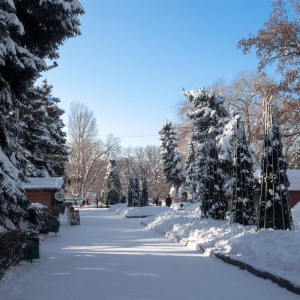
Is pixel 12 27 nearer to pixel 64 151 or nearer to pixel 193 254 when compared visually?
pixel 193 254

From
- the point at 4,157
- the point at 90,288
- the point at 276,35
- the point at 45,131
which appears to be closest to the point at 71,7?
the point at 4,157

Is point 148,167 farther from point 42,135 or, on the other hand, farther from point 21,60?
point 21,60

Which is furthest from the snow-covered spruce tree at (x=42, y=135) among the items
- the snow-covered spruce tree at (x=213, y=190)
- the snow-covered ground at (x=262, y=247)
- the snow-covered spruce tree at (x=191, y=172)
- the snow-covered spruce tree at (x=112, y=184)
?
the snow-covered spruce tree at (x=112, y=184)

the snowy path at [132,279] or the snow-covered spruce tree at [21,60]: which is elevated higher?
the snow-covered spruce tree at [21,60]

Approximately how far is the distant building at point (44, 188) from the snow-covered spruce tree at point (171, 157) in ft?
93.9

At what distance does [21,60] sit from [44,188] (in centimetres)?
2154

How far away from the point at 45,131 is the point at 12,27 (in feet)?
71.3

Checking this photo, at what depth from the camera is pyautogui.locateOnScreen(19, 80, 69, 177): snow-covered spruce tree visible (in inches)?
1120

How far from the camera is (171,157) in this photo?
5909cm

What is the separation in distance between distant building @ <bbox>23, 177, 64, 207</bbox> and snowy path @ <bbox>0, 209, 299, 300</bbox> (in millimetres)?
17835

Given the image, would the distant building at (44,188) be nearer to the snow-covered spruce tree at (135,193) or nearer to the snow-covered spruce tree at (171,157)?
the snow-covered spruce tree at (135,193)

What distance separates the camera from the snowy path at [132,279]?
668cm

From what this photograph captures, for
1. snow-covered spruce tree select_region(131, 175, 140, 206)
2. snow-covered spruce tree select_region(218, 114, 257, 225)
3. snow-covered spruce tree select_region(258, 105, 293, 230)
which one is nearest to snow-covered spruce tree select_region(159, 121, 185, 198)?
snow-covered spruce tree select_region(131, 175, 140, 206)

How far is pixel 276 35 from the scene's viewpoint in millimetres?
20672
